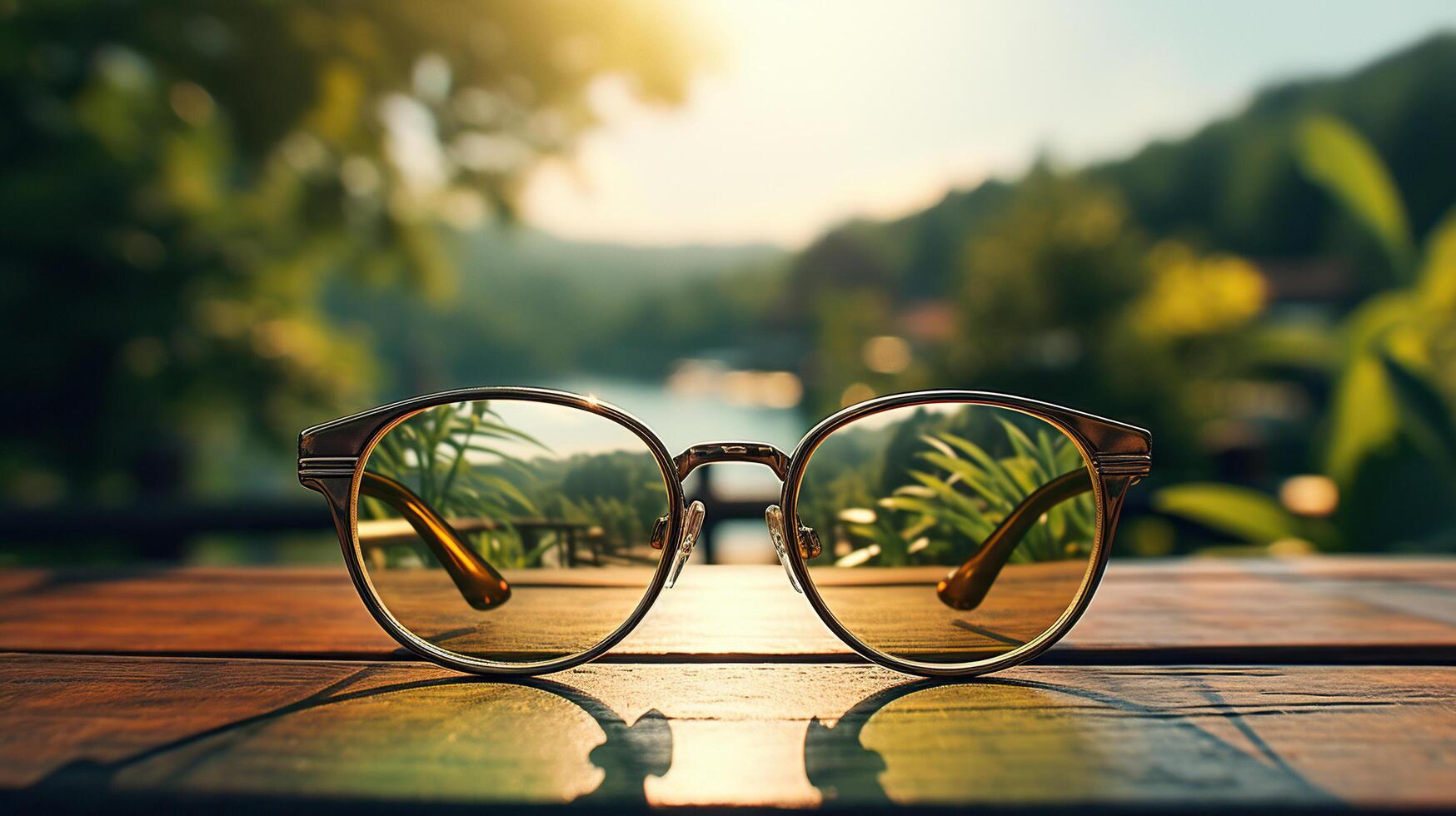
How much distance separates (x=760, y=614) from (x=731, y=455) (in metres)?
0.13

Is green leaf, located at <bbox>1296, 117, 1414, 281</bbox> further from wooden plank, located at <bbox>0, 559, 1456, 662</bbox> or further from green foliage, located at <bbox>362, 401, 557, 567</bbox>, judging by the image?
green foliage, located at <bbox>362, 401, 557, 567</bbox>

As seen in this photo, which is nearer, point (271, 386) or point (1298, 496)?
point (1298, 496)

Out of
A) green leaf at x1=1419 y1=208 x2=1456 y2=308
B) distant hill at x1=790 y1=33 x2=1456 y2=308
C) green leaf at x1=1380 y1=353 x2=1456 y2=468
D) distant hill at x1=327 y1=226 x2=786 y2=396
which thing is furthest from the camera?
distant hill at x1=327 y1=226 x2=786 y2=396

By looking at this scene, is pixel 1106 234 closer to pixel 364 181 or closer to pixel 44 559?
pixel 364 181

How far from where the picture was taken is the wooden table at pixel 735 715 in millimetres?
365

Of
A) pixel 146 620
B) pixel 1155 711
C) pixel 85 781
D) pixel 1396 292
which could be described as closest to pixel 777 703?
pixel 1155 711

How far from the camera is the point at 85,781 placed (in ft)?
1.22

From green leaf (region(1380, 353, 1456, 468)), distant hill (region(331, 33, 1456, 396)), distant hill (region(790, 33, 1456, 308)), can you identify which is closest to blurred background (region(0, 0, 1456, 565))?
green leaf (region(1380, 353, 1456, 468))

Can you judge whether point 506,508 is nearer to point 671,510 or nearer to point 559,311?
point 671,510

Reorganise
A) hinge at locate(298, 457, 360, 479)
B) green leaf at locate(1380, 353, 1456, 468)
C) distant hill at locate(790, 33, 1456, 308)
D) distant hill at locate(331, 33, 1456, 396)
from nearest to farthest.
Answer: hinge at locate(298, 457, 360, 479), green leaf at locate(1380, 353, 1456, 468), distant hill at locate(790, 33, 1456, 308), distant hill at locate(331, 33, 1456, 396)

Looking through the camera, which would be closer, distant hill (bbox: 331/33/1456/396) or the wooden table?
the wooden table

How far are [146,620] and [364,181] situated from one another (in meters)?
3.81

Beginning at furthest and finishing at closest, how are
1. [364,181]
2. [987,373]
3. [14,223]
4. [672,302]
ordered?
[672,302], [987,373], [364,181], [14,223]

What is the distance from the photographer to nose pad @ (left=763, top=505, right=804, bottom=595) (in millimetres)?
556
